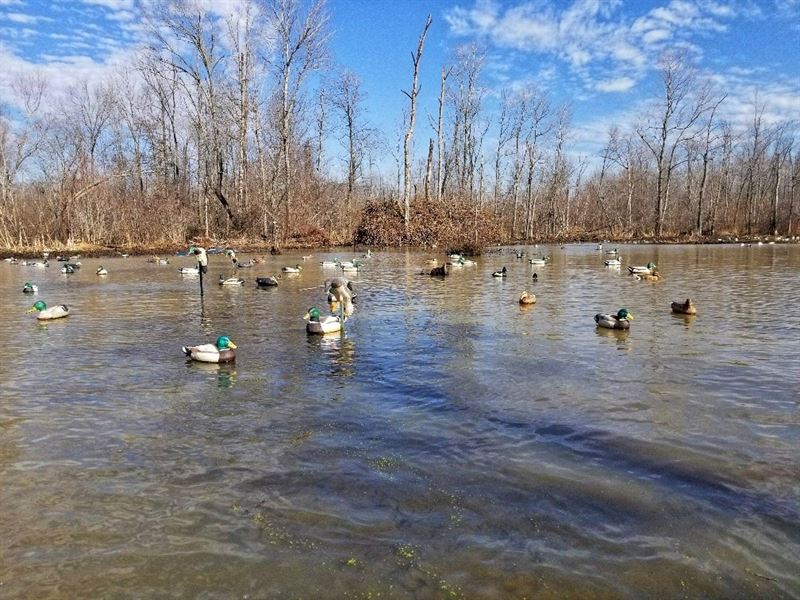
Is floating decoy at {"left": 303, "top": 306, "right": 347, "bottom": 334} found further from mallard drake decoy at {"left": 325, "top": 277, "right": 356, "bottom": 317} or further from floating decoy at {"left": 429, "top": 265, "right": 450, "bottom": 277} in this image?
floating decoy at {"left": 429, "top": 265, "right": 450, "bottom": 277}

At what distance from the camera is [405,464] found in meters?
5.12

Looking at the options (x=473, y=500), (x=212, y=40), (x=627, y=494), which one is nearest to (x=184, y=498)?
(x=473, y=500)

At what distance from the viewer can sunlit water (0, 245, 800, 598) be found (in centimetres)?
357

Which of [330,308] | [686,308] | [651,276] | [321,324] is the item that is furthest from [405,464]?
[651,276]

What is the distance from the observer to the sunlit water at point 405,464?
3.57 meters

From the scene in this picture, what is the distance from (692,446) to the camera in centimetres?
547

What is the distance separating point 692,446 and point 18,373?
913 cm

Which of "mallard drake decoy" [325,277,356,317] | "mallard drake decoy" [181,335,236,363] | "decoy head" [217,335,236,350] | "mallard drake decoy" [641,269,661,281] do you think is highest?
"mallard drake decoy" [325,277,356,317]

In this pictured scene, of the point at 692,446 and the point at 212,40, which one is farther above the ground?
the point at 212,40

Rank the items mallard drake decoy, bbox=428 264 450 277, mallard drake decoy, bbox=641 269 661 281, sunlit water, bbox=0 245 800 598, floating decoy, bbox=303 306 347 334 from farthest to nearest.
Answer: mallard drake decoy, bbox=428 264 450 277, mallard drake decoy, bbox=641 269 661 281, floating decoy, bbox=303 306 347 334, sunlit water, bbox=0 245 800 598

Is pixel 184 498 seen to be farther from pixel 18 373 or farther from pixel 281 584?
pixel 18 373

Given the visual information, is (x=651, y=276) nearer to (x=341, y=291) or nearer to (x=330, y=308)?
(x=330, y=308)

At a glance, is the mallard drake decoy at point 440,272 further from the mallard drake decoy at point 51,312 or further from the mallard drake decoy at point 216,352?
the mallard drake decoy at point 216,352

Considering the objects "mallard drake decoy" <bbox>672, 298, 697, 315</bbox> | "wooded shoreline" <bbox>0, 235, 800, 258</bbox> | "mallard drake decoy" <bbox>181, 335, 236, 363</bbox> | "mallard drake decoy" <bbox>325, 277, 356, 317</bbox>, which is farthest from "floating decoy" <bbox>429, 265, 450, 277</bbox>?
"mallard drake decoy" <bbox>181, 335, 236, 363</bbox>
